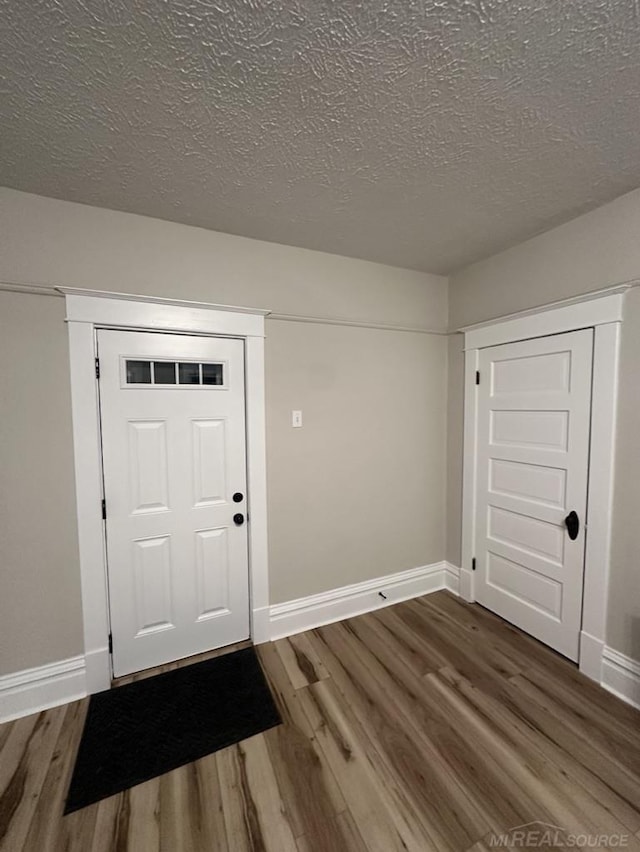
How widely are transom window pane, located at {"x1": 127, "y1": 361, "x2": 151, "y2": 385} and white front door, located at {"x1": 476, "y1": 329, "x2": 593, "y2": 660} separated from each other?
228cm

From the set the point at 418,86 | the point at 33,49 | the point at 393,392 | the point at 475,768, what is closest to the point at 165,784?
the point at 475,768

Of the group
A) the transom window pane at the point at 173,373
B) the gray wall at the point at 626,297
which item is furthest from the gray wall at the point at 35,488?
the gray wall at the point at 626,297

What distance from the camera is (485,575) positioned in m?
2.58

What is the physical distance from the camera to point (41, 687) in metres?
1.78

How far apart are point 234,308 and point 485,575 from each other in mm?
2606

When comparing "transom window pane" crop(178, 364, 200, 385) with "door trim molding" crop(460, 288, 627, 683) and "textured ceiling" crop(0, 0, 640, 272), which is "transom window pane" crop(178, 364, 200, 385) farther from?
"door trim molding" crop(460, 288, 627, 683)

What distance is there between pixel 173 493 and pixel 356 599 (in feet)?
5.06

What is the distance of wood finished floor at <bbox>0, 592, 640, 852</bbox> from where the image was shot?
4.06 ft

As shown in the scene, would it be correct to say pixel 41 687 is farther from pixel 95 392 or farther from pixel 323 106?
pixel 323 106

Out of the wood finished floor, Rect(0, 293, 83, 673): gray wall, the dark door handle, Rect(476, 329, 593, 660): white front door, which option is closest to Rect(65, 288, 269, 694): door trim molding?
Rect(0, 293, 83, 673): gray wall

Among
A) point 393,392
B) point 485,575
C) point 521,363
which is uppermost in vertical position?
point 521,363

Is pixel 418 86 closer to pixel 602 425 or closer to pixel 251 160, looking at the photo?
pixel 251 160

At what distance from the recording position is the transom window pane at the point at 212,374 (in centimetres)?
209

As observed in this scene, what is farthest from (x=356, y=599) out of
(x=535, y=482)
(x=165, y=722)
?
(x=535, y=482)
